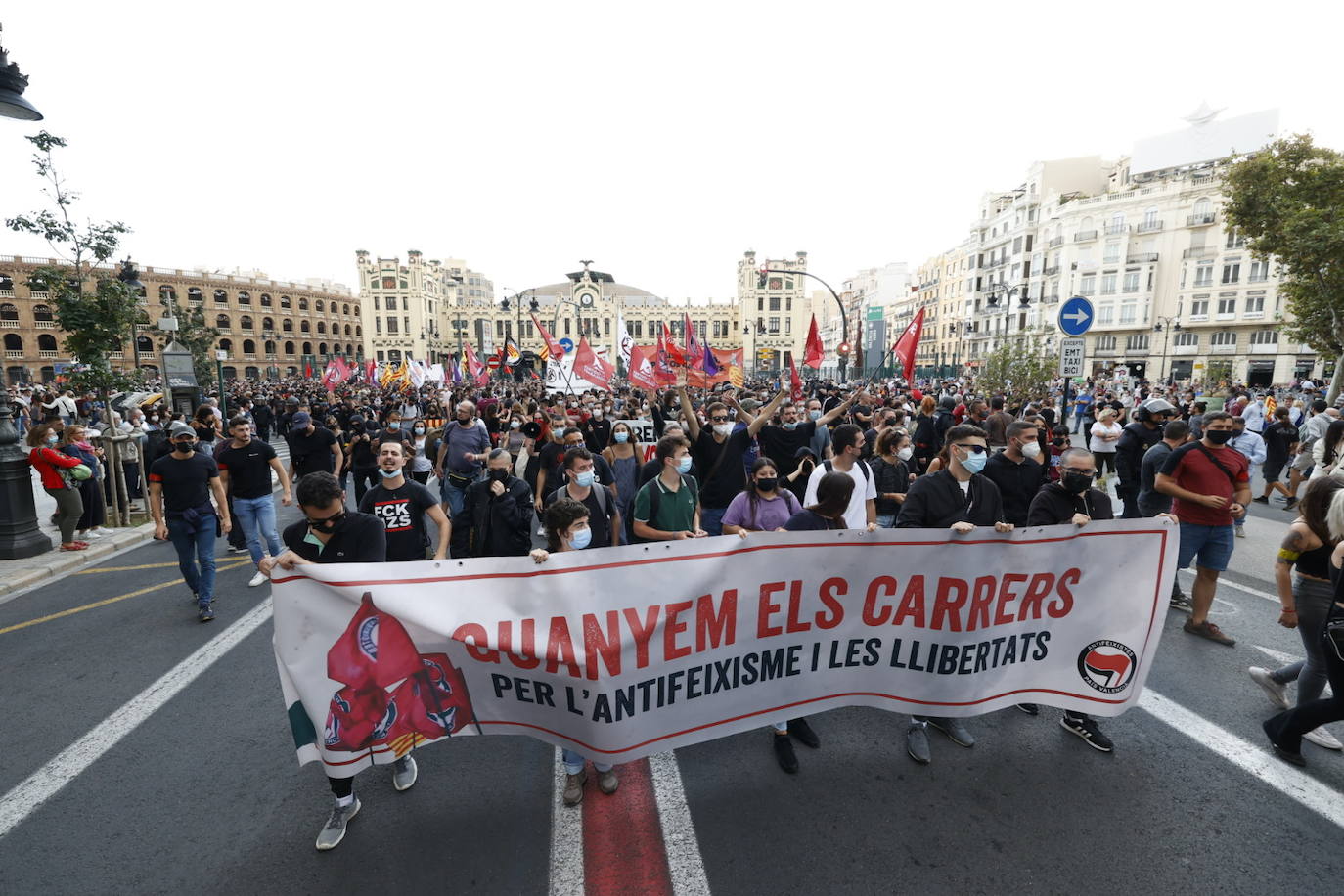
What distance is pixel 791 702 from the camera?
3553 millimetres

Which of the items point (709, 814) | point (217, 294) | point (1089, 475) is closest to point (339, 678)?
point (709, 814)

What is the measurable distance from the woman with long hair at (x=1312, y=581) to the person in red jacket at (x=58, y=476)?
455 inches

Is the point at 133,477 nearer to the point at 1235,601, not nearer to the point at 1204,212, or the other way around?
the point at 1235,601

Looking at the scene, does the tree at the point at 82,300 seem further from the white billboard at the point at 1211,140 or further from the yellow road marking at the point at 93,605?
the white billboard at the point at 1211,140

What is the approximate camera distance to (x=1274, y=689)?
4168 millimetres

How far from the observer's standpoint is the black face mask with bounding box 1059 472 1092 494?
4004mm

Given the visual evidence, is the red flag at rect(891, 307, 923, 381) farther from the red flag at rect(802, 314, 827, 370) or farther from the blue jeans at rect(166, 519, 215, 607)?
the blue jeans at rect(166, 519, 215, 607)

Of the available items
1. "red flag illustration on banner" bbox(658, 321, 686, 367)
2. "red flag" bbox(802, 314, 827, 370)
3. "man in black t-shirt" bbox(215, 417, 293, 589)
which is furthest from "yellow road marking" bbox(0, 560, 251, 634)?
"red flag illustration on banner" bbox(658, 321, 686, 367)

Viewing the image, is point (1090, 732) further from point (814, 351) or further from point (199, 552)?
point (814, 351)

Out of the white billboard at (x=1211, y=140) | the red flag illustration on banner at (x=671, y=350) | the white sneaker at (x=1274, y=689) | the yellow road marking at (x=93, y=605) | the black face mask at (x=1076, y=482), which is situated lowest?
the yellow road marking at (x=93, y=605)

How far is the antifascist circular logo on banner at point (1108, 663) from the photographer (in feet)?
12.3

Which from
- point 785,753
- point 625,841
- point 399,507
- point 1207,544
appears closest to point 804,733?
point 785,753

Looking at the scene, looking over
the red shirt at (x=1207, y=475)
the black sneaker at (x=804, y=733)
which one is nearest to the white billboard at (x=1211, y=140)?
the red shirt at (x=1207, y=475)

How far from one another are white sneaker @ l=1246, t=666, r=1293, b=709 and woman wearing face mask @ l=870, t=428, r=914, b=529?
2652 millimetres
